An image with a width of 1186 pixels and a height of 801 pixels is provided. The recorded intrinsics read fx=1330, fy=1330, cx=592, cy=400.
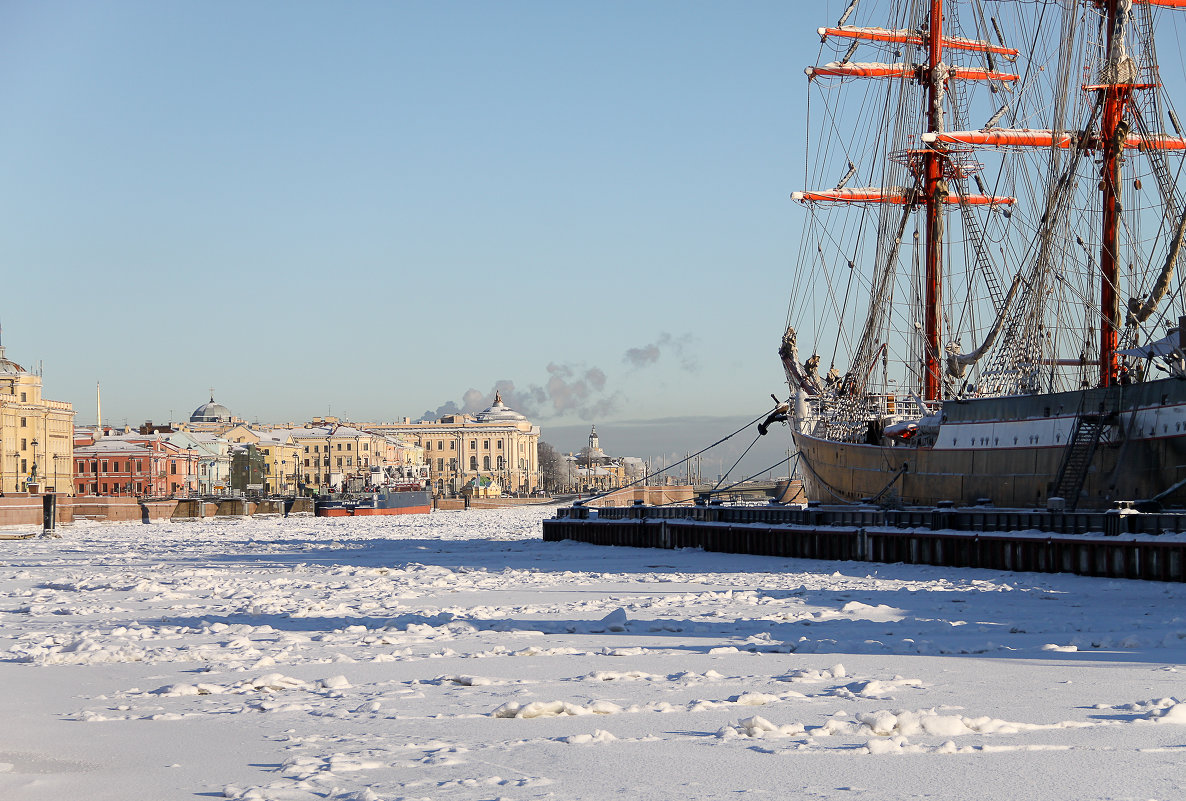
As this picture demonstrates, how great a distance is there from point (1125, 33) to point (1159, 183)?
543 centimetres

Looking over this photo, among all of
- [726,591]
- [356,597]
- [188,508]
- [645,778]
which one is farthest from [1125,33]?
[188,508]

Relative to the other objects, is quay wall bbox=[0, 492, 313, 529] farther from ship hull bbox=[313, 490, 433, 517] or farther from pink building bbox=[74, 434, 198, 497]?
pink building bbox=[74, 434, 198, 497]

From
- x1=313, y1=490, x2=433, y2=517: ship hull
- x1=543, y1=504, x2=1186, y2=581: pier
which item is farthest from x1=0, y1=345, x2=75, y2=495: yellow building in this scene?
x1=543, y1=504, x2=1186, y2=581: pier

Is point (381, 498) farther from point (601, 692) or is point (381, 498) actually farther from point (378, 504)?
point (601, 692)

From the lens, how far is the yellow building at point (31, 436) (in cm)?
11812

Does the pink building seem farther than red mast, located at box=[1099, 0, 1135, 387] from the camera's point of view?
Yes

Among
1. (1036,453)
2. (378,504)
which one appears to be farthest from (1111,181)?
(378,504)

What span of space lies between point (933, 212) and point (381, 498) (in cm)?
7493

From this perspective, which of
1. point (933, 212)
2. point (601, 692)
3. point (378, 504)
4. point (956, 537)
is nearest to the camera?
point (601, 692)

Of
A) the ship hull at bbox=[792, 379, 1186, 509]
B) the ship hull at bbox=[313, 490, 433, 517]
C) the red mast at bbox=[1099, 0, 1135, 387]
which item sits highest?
the red mast at bbox=[1099, 0, 1135, 387]

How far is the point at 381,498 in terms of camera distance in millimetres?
126250

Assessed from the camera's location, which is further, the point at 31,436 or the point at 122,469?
the point at 122,469

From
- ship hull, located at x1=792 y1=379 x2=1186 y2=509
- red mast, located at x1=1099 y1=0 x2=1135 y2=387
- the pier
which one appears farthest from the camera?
red mast, located at x1=1099 y1=0 x2=1135 y2=387

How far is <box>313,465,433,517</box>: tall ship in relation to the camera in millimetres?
120250
